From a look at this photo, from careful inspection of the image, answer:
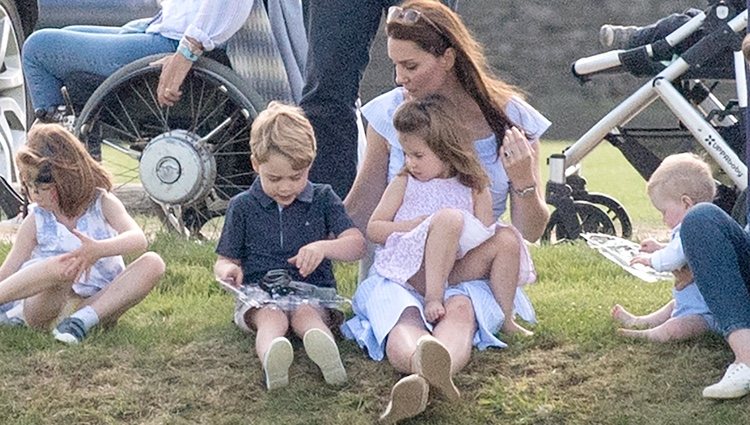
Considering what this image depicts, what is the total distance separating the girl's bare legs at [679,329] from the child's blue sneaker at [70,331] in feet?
5.58

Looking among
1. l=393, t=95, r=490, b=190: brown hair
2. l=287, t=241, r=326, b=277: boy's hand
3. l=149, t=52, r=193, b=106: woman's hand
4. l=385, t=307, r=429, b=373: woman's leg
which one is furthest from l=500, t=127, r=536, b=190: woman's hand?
l=149, t=52, r=193, b=106: woman's hand

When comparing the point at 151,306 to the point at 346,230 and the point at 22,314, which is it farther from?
the point at 346,230

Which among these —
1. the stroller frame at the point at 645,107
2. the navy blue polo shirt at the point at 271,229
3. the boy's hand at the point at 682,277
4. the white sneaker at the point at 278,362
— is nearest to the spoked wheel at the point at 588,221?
the stroller frame at the point at 645,107

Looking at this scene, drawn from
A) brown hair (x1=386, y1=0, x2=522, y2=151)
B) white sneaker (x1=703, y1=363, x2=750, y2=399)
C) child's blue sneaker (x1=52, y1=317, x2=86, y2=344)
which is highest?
brown hair (x1=386, y1=0, x2=522, y2=151)

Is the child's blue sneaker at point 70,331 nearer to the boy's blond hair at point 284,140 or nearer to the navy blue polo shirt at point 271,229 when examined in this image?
the navy blue polo shirt at point 271,229

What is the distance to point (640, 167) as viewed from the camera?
7516 mm

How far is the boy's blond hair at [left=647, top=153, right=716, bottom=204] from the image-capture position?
5.21m

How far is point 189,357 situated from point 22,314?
0.66 m

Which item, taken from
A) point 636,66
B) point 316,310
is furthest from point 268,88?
point 316,310

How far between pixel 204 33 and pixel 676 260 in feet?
7.96

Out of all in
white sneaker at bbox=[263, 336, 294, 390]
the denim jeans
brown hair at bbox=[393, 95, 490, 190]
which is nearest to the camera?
white sneaker at bbox=[263, 336, 294, 390]

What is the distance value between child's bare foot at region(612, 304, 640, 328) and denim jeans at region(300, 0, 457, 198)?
138 cm

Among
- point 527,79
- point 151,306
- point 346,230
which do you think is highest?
point 346,230

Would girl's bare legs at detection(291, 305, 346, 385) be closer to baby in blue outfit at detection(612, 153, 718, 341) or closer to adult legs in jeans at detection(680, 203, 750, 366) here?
baby in blue outfit at detection(612, 153, 718, 341)
